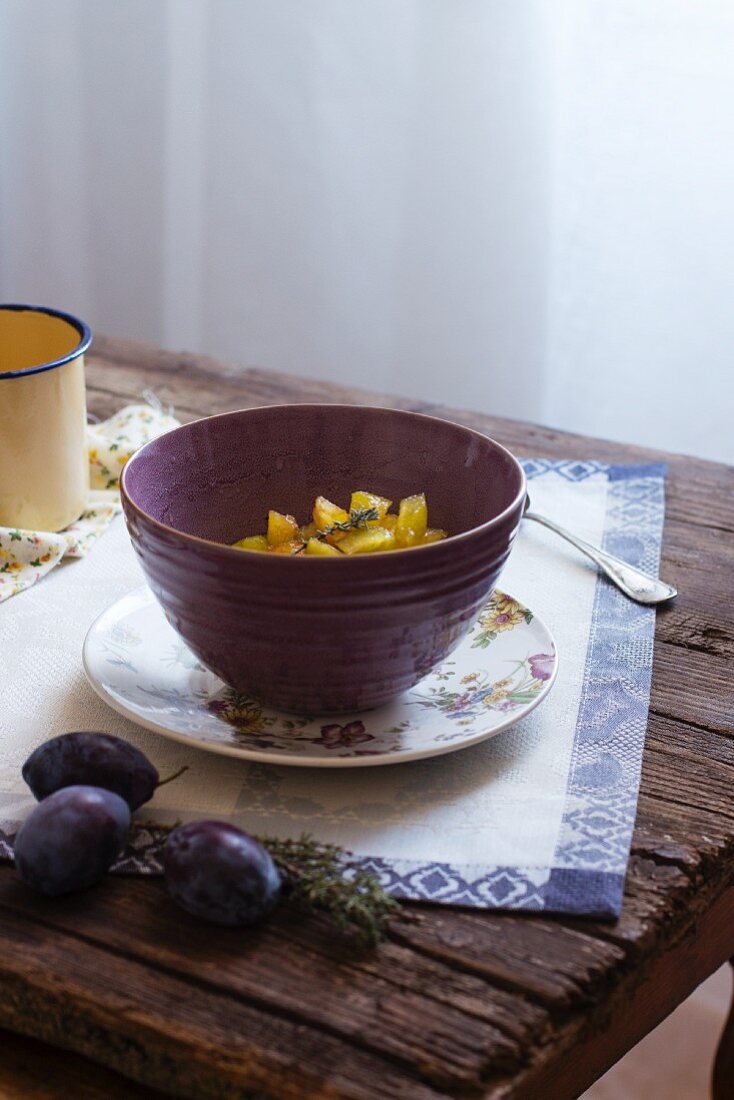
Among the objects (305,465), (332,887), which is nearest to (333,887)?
(332,887)

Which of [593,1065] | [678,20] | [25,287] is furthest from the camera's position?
[25,287]

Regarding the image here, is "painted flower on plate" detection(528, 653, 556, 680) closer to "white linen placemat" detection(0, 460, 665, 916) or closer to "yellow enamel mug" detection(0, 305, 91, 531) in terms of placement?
"white linen placemat" detection(0, 460, 665, 916)

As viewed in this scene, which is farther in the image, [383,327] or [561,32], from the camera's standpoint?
[383,327]

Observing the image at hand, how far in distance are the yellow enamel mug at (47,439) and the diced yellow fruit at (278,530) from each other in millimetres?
235

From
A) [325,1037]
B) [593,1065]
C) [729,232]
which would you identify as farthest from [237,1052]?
[729,232]

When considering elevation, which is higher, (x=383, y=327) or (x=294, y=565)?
(x=294, y=565)

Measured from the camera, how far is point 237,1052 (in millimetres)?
472

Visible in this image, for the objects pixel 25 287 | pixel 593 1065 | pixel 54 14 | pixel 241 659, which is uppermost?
pixel 54 14

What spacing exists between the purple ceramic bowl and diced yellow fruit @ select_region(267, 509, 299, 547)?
0.04 meters

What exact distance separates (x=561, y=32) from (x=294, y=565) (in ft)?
4.86

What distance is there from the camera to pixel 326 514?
0.75 meters

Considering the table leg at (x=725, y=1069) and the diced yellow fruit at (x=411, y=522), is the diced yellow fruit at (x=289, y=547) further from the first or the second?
the table leg at (x=725, y=1069)

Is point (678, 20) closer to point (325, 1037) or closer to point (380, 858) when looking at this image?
point (380, 858)

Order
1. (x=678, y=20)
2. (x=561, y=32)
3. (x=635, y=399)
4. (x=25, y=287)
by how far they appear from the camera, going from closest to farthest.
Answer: (x=678, y=20), (x=561, y=32), (x=635, y=399), (x=25, y=287)
